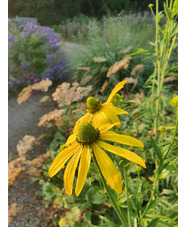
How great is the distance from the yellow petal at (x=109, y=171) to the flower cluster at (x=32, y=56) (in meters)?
1.74

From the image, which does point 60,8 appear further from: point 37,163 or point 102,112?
point 102,112

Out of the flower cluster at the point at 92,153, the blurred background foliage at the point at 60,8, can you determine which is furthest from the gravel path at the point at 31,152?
the flower cluster at the point at 92,153

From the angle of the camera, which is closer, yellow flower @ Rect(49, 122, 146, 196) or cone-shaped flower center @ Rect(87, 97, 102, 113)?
yellow flower @ Rect(49, 122, 146, 196)

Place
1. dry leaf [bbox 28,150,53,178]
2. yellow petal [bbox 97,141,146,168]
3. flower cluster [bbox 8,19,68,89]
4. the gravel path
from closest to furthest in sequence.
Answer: yellow petal [bbox 97,141,146,168] → dry leaf [bbox 28,150,53,178] → the gravel path → flower cluster [bbox 8,19,68,89]

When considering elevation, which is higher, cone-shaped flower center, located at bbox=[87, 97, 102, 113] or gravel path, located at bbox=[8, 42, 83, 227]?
cone-shaped flower center, located at bbox=[87, 97, 102, 113]

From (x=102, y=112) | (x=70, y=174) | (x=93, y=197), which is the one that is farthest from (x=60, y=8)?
(x=70, y=174)

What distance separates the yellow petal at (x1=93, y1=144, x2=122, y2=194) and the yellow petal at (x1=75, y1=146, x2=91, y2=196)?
0.01 meters

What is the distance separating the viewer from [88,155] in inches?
14.1

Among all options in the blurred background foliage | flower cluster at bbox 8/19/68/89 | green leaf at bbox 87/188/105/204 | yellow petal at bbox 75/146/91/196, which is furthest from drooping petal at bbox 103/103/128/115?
flower cluster at bbox 8/19/68/89

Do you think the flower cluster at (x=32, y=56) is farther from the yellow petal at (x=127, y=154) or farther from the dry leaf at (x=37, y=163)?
the yellow petal at (x=127, y=154)

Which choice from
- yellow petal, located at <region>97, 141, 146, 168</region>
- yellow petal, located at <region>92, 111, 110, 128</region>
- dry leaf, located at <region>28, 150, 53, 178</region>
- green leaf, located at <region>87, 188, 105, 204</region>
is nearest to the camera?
yellow petal, located at <region>97, 141, 146, 168</region>

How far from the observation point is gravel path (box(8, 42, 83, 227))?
1.08 meters

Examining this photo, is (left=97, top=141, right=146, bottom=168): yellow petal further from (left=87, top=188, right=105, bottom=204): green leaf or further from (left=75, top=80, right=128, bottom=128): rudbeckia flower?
(left=87, top=188, right=105, bottom=204): green leaf
